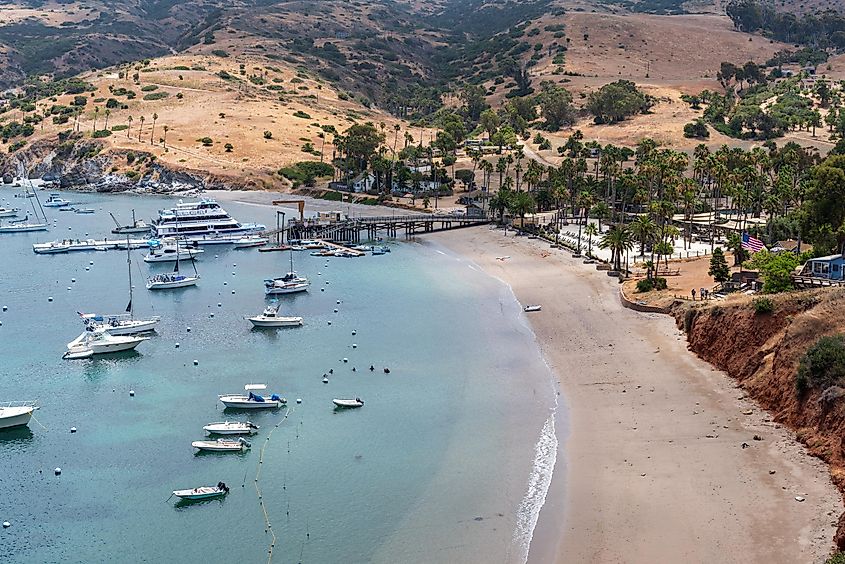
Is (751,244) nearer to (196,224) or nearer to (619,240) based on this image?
(619,240)

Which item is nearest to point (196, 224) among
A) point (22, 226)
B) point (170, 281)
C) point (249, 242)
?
point (249, 242)

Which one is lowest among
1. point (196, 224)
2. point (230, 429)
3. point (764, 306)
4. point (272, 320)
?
point (230, 429)

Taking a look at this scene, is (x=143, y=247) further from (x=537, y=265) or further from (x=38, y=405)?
(x=38, y=405)

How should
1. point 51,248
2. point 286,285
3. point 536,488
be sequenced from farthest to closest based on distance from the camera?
point 51,248
point 286,285
point 536,488

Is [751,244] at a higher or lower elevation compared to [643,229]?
lower

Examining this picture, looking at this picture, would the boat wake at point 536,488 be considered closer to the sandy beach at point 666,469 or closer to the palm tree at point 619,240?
the sandy beach at point 666,469

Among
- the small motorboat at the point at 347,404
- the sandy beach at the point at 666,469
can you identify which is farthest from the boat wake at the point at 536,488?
the small motorboat at the point at 347,404

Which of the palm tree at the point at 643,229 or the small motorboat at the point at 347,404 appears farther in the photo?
the palm tree at the point at 643,229
